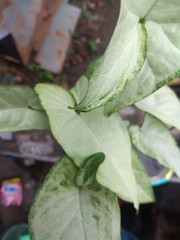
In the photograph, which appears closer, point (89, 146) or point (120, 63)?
point (120, 63)

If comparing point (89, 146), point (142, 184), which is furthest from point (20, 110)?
point (142, 184)

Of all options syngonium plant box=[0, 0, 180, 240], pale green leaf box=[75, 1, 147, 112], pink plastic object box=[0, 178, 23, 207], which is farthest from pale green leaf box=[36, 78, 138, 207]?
pink plastic object box=[0, 178, 23, 207]

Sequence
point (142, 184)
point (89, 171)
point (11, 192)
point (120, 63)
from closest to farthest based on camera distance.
→ point (120, 63) < point (89, 171) < point (142, 184) < point (11, 192)

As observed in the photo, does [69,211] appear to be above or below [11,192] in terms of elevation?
above

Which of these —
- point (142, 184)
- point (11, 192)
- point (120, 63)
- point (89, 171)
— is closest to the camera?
point (120, 63)

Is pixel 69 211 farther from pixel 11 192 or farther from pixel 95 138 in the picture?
pixel 11 192

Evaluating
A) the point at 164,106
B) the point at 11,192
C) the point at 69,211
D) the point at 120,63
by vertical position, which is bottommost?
the point at 11,192

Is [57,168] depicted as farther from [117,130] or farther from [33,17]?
[33,17]

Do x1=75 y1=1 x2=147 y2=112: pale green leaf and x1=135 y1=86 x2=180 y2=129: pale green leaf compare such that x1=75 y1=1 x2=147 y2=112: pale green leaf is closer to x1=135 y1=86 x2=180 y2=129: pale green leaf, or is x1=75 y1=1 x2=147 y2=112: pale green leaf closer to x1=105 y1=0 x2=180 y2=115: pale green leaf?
x1=105 y1=0 x2=180 y2=115: pale green leaf
